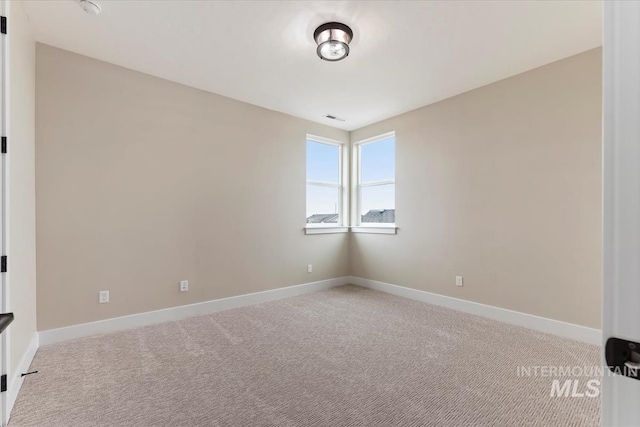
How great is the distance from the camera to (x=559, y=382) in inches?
79.7

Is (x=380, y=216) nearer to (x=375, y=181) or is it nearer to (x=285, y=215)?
(x=375, y=181)

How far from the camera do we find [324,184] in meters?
4.86

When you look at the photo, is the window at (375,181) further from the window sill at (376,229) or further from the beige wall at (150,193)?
the beige wall at (150,193)

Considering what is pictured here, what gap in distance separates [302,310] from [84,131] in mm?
2943

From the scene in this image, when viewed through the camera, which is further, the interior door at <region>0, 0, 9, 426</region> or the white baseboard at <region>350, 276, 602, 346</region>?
the white baseboard at <region>350, 276, 602, 346</region>

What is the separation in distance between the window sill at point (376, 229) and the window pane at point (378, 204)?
0.14 metres

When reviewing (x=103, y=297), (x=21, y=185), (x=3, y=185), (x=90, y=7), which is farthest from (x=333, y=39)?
(x=103, y=297)

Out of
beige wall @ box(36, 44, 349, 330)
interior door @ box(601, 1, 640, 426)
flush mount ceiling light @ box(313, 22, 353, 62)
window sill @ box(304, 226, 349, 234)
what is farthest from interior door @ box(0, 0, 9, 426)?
window sill @ box(304, 226, 349, 234)

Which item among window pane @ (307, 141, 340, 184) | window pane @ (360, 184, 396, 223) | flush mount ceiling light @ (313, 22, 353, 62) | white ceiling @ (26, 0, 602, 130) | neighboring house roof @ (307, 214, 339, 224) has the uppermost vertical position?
white ceiling @ (26, 0, 602, 130)

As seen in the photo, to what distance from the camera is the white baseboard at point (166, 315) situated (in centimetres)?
267

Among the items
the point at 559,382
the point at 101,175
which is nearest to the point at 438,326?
the point at 559,382

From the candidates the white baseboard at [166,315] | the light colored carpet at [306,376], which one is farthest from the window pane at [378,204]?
the light colored carpet at [306,376]

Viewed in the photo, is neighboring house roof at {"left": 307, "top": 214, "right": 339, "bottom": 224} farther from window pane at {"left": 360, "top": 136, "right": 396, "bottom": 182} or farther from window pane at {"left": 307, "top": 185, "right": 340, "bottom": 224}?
window pane at {"left": 360, "top": 136, "right": 396, "bottom": 182}

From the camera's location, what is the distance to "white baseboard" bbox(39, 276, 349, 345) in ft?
8.77
